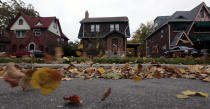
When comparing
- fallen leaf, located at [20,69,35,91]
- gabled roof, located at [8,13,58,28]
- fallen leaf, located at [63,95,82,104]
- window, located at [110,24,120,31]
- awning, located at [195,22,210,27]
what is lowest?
fallen leaf, located at [63,95,82,104]

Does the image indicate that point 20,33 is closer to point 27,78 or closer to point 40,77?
point 27,78

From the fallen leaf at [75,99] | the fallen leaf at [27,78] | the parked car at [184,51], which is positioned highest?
the parked car at [184,51]

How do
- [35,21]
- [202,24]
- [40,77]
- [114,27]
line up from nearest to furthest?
[40,77] → [202,24] → [114,27] → [35,21]

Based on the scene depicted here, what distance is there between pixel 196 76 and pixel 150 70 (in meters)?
0.77

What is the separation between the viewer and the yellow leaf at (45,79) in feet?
1.96

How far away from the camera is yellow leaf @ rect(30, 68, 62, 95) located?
23.5 inches

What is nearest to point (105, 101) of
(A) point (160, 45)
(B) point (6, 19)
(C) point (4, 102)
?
(C) point (4, 102)

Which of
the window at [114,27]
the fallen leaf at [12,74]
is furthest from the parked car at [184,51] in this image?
the window at [114,27]

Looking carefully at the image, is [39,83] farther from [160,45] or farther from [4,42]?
[4,42]

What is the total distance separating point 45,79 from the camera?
2.01 feet

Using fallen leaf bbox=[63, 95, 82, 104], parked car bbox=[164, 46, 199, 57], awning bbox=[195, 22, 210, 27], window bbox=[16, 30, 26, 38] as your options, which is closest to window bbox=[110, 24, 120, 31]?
awning bbox=[195, 22, 210, 27]

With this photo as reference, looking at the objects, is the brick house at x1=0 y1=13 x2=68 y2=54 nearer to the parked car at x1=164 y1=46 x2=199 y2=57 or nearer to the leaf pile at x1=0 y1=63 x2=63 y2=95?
the parked car at x1=164 y1=46 x2=199 y2=57

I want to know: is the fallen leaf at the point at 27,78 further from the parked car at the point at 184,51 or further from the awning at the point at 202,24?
the awning at the point at 202,24

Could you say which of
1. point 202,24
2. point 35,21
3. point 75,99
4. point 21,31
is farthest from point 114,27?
point 75,99
